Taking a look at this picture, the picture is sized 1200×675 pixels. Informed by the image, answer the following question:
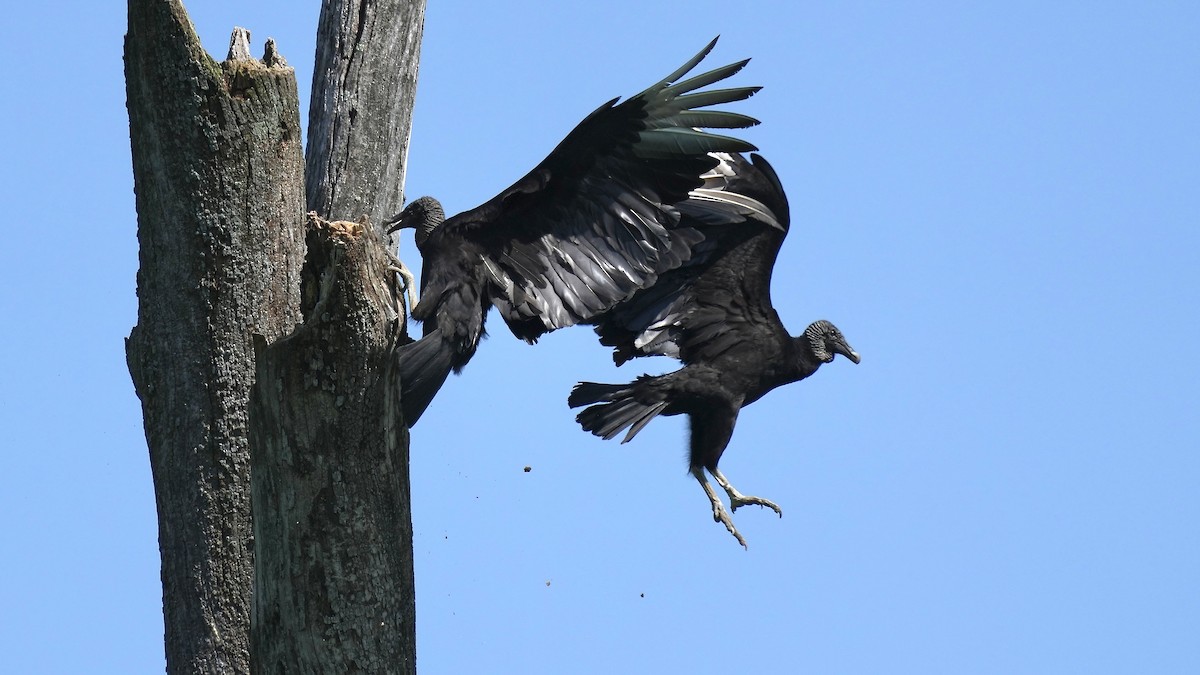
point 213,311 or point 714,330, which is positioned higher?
point 714,330

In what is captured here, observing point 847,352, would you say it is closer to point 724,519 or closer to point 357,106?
point 724,519

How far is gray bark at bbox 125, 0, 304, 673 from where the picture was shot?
3.46m

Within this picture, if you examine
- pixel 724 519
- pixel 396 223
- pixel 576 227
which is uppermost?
pixel 396 223

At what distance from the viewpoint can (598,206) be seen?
14.8ft

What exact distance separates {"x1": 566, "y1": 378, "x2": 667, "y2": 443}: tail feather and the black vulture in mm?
583

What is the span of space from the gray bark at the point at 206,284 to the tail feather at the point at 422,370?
59cm

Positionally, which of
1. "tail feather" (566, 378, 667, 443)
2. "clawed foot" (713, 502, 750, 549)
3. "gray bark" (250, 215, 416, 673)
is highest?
"tail feather" (566, 378, 667, 443)

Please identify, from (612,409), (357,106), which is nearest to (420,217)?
(357,106)

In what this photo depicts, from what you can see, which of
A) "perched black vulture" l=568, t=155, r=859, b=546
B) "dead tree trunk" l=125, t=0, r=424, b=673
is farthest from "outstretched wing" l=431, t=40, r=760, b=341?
"dead tree trunk" l=125, t=0, r=424, b=673

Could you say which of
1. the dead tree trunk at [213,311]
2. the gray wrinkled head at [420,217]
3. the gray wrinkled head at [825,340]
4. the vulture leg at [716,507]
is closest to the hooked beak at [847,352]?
the gray wrinkled head at [825,340]

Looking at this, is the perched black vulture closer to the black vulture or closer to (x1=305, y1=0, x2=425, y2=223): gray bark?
the black vulture

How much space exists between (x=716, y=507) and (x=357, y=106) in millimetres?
2064

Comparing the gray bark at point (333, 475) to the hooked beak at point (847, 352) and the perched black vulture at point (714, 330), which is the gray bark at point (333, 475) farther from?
the hooked beak at point (847, 352)

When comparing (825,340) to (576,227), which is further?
(825,340)
